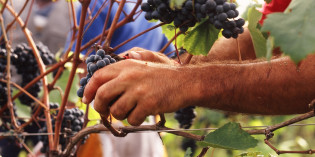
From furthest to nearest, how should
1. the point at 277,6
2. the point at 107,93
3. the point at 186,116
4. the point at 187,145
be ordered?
the point at 187,145
the point at 186,116
the point at 277,6
the point at 107,93

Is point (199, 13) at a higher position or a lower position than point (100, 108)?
higher

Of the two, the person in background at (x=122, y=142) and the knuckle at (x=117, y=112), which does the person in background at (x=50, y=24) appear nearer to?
the person in background at (x=122, y=142)

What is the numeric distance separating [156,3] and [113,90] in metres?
0.19

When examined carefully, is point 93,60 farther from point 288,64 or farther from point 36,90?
point 36,90

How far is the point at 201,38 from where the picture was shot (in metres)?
0.94

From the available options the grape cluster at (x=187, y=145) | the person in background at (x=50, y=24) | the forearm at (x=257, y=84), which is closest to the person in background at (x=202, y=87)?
the forearm at (x=257, y=84)

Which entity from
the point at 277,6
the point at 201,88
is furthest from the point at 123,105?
the point at 277,6

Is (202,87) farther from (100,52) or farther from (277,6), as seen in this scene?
(277,6)

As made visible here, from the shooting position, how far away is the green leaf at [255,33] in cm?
88

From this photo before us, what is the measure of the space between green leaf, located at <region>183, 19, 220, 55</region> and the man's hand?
0.58 ft

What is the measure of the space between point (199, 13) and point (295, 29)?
247mm

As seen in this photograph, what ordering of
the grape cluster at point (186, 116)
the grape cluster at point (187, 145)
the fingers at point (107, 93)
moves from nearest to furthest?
1. the fingers at point (107, 93)
2. the grape cluster at point (186, 116)
3. the grape cluster at point (187, 145)

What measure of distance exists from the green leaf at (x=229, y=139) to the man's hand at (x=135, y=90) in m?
0.10

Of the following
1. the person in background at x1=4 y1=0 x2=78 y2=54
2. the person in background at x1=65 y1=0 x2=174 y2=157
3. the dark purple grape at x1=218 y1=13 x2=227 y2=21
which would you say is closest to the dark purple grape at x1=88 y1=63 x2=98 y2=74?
the dark purple grape at x1=218 y1=13 x2=227 y2=21
